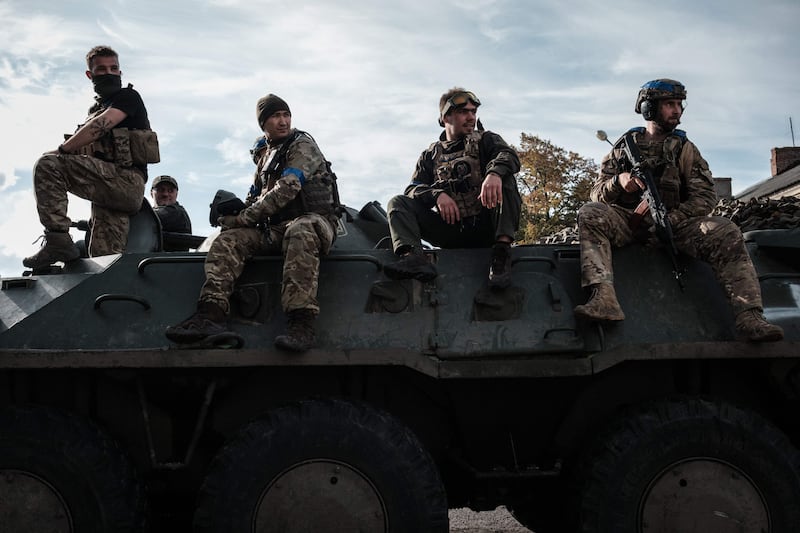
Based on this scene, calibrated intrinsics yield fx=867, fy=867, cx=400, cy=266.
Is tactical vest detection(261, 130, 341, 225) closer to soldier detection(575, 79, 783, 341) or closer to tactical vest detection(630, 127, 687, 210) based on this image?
soldier detection(575, 79, 783, 341)

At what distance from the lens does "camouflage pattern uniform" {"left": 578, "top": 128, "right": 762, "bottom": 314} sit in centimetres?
536

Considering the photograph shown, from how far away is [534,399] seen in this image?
5.47 metres

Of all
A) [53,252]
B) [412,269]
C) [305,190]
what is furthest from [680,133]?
[53,252]

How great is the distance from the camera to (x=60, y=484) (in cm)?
477

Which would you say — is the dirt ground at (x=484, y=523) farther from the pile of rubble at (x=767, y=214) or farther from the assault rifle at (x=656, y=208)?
the pile of rubble at (x=767, y=214)

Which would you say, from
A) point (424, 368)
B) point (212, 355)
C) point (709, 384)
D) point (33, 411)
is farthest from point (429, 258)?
point (33, 411)

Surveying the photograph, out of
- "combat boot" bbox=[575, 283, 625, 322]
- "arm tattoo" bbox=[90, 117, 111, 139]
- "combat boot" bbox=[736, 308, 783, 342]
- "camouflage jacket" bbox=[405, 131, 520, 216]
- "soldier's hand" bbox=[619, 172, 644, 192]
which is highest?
"arm tattoo" bbox=[90, 117, 111, 139]

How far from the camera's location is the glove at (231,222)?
553 centimetres

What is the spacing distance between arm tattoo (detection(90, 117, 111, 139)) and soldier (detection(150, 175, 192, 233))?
48.5 inches

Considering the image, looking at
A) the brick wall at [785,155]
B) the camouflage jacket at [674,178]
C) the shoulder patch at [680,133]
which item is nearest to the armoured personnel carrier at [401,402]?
the camouflage jacket at [674,178]

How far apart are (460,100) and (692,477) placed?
2936 mm

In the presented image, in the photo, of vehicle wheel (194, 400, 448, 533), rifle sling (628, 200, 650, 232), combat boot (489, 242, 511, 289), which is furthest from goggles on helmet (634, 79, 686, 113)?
vehicle wheel (194, 400, 448, 533)

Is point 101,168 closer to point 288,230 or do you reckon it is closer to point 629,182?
point 288,230

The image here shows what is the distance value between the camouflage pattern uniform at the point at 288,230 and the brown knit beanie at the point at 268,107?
0.18 metres
